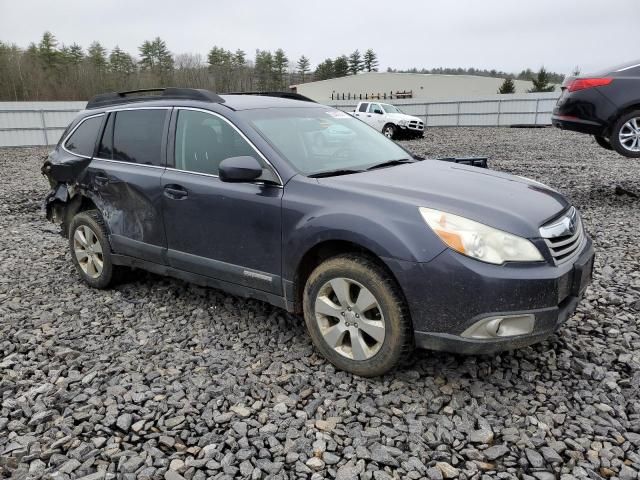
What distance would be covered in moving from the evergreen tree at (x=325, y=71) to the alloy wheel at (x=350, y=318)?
93.1 m

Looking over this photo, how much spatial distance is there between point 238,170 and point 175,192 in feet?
2.64

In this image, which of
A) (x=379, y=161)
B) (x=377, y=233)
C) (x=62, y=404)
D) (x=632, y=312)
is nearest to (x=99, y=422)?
(x=62, y=404)

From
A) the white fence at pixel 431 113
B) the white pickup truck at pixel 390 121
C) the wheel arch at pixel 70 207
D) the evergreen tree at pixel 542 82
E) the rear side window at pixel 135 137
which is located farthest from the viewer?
the evergreen tree at pixel 542 82

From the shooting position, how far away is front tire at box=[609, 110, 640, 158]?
7477mm

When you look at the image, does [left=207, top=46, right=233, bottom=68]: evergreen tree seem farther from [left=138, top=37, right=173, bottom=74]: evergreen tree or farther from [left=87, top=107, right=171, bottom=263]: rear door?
[left=87, top=107, right=171, bottom=263]: rear door

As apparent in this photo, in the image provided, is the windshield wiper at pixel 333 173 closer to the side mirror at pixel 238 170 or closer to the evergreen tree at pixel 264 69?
the side mirror at pixel 238 170

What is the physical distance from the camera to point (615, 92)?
7371 millimetres

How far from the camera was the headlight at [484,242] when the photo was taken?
2.57 m

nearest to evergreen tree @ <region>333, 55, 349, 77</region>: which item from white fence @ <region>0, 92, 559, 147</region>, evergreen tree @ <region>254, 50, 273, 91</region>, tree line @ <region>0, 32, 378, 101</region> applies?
tree line @ <region>0, 32, 378, 101</region>

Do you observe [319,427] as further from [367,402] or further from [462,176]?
[462,176]

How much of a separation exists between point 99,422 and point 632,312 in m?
3.83

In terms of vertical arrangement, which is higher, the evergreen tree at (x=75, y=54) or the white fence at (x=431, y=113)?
the evergreen tree at (x=75, y=54)

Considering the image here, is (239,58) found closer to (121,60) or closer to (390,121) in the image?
(121,60)

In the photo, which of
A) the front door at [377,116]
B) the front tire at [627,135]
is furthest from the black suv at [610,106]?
the front door at [377,116]
